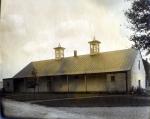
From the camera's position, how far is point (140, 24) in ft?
3.34

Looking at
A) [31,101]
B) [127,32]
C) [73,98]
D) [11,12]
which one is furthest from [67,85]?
[11,12]

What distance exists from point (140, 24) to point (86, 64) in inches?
9.8

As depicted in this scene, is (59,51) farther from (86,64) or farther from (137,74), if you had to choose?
(137,74)

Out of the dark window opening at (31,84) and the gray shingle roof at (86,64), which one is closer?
the gray shingle roof at (86,64)

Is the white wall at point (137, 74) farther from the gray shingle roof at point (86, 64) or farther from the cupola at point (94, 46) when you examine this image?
the cupola at point (94, 46)

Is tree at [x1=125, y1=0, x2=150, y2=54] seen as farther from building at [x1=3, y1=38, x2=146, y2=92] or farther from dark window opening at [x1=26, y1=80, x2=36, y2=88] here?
dark window opening at [x1=26, y1=80, x2=36, y2=88]

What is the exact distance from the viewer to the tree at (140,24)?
999 mm

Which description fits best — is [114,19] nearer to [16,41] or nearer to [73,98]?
[73,98]

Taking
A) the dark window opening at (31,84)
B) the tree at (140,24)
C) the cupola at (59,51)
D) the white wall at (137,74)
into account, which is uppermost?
the tree at (140,24)

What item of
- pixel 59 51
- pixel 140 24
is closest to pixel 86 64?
pixel 59 51

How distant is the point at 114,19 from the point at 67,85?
12.5 inches

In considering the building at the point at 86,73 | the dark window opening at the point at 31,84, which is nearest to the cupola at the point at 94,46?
the building at the point at 86,73

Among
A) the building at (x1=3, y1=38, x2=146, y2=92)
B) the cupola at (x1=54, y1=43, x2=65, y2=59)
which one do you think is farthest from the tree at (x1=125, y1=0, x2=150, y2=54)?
the cupola at (x1=54, y1=43, x2=65, y2=59)

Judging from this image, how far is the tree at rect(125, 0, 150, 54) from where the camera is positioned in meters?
1.00
